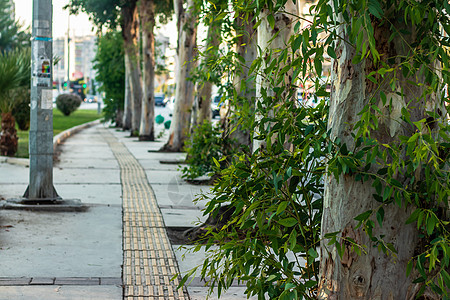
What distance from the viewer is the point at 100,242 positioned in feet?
22.8

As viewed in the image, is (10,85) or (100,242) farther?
(10,85)

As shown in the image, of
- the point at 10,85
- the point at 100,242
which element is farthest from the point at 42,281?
the point at 10,85

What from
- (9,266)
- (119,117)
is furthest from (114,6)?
(9,266)

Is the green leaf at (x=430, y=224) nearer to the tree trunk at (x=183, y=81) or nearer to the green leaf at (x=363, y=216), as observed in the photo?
the green leaf at (x=363, y=216)

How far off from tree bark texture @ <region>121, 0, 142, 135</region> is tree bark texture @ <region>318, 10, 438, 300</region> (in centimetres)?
2607

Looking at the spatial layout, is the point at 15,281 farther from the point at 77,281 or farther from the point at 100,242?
the point at 100,242

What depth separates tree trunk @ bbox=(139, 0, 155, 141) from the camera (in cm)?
2498

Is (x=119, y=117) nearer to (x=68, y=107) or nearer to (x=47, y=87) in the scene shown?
(x=68, y=107)

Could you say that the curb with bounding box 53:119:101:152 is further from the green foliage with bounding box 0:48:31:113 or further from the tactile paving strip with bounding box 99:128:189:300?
the tactile paving strip with bounding box 99:128:189:300

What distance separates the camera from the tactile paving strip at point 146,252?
5.14 m

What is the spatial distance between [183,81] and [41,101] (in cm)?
1018

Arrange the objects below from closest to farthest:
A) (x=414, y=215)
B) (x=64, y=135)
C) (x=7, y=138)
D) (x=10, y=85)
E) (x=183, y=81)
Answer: (x=414, y=215) < (x=10, y=85) < (x=7, y=138) < (x=183, y=81) < (x=64, y=135)

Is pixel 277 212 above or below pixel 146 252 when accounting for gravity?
above

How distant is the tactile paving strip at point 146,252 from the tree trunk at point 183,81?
24.2ft
